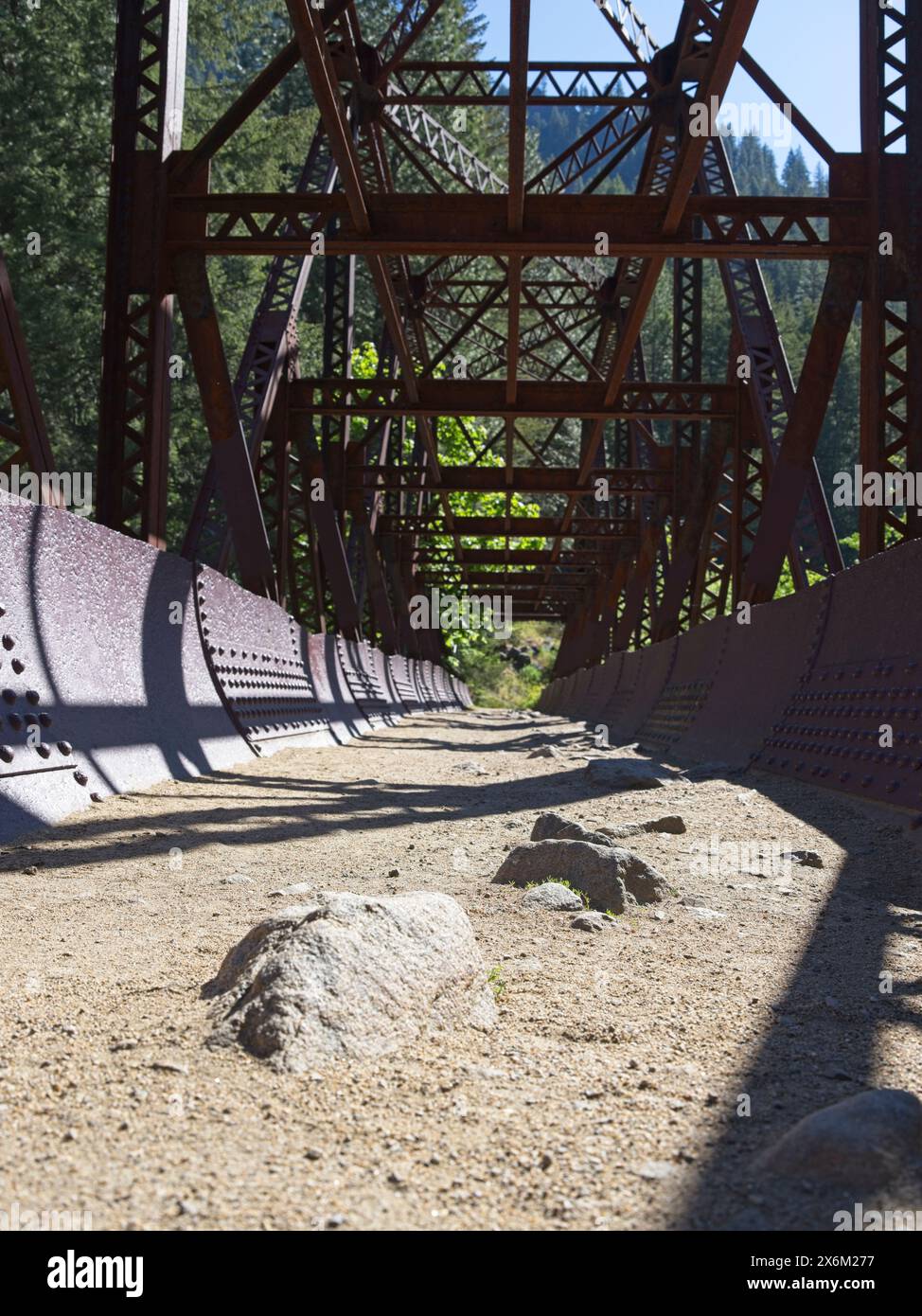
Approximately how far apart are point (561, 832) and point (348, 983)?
85.5 inches

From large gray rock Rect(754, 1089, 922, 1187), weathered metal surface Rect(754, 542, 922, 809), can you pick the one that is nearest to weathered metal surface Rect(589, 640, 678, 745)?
weathered metal surface Rect(754, 542, 922, 809)

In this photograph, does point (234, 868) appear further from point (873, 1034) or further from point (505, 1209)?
point (505, 1209)

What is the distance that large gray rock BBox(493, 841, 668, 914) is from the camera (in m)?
3.60

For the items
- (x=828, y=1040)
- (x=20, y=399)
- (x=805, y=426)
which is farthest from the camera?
(x=805, y=426)

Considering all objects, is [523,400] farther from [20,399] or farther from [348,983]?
[348,983]

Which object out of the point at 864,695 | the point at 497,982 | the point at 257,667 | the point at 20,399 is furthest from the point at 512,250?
the point at 497,982

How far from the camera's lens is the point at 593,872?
3686mm

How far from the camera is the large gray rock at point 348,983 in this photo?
207cm

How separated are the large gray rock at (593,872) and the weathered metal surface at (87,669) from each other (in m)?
1.90

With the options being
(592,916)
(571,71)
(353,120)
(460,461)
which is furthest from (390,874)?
(460,461)

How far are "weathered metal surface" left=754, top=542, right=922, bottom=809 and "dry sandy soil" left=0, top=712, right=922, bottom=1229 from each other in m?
0.93

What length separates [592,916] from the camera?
10.8 feet

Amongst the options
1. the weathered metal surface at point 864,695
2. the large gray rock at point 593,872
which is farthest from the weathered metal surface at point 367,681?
the large gray rock at point 593,872

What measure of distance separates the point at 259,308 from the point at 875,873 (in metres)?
12.7
